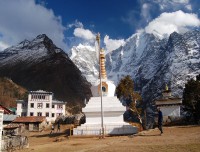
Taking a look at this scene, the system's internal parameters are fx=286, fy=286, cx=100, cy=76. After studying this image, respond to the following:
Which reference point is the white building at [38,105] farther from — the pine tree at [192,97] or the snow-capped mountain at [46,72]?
the snow-capped mountain at [46,72]

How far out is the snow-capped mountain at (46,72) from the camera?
145125mm

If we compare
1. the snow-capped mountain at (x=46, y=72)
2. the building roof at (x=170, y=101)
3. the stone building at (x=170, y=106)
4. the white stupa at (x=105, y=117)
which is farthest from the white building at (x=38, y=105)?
the snow-capped mountain at (x=46, y=72)

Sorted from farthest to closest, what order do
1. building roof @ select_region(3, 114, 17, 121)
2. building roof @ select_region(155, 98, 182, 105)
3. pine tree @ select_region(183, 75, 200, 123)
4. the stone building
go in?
building roof @ select_region(3, 114, 17, 121) < building roof @ select_region(155, 98, 182, 105) < the stone building < pine tree @ select_region(183, 75, 200, 123)

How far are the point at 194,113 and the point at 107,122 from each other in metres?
13.9

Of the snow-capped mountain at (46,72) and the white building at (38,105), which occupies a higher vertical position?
the snow-capped mountain at (46,72)

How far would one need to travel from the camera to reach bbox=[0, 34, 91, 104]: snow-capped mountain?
145m

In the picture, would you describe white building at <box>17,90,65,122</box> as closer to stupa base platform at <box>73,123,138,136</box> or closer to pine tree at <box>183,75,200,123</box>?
pine tree at <box>183,75,200,123</box>

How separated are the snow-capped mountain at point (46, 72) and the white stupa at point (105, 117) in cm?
9510

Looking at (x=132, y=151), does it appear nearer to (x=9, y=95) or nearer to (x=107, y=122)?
(x=107, y=122)

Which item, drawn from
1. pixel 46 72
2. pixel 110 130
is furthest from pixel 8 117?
pixel 46 72

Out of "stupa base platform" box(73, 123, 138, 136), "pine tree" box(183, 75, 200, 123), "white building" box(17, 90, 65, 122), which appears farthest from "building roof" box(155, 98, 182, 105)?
"white building" box(17, 90, 65, 122)

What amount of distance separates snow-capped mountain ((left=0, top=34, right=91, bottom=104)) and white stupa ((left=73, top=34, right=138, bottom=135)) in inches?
3744

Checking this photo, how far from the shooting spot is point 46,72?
157 metres

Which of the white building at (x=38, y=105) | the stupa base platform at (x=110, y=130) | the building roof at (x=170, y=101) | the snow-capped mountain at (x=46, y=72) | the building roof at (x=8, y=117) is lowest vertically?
the stupa base platform at (x=110, y=130)
